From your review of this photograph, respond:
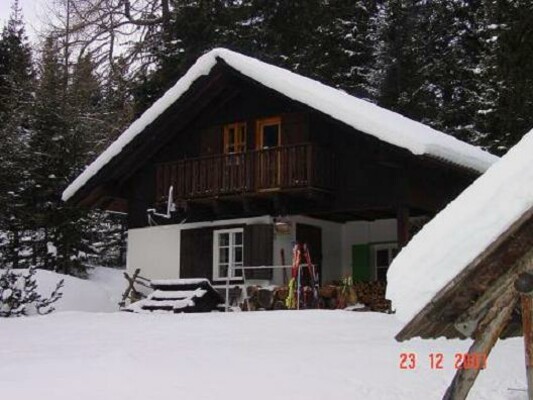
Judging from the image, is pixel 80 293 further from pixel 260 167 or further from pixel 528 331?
pixel 528 331

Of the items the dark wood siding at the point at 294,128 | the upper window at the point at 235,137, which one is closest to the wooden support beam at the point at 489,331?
the dark wood siding at the point at 294,128

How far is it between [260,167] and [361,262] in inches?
149

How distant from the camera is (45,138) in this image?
25.2 meters

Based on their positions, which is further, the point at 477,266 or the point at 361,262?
the point at 361,262

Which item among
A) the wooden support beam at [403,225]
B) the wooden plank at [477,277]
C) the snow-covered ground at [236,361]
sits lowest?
the snow-covered ground at [236,361]

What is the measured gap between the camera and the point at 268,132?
1902 cm

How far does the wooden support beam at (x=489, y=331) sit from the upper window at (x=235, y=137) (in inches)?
599

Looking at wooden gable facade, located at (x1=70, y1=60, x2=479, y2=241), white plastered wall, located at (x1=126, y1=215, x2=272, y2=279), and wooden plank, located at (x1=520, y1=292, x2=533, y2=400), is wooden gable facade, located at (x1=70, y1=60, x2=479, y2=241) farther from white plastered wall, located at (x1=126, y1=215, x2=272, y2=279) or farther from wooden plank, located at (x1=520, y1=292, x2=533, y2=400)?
wooden plank, located at (x1=520, y1=292, x2=533, y2=400)

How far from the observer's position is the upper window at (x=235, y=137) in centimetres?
1934

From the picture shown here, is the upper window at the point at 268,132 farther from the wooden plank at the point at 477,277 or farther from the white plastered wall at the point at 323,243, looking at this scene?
the wooden plank at the point at 477,277

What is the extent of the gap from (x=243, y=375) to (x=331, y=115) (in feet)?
28.7

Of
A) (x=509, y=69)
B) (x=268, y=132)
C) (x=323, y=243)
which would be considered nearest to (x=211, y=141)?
(x=268, y=132)

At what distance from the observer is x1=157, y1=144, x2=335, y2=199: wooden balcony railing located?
17.1m

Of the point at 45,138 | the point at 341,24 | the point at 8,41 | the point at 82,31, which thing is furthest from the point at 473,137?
the point at 8,41
